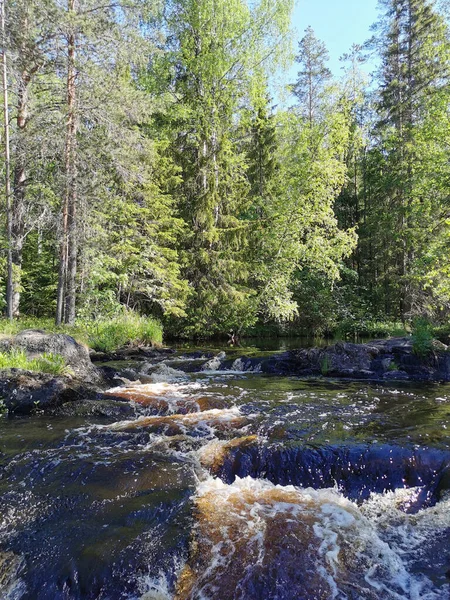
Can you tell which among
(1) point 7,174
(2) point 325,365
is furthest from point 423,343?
(1) point 7,174

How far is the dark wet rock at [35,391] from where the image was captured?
22.1ft

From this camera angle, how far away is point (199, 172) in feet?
58.6

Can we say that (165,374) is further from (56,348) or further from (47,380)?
(47,380)

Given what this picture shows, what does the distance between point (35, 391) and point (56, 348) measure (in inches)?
83.6

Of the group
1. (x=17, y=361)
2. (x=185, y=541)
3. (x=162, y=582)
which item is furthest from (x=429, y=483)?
(x=17, y=361)

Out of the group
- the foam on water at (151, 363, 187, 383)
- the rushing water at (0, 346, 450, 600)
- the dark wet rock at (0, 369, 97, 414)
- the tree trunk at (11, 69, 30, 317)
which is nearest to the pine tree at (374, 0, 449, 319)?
the foam on water at (151, 363, 187, 383)

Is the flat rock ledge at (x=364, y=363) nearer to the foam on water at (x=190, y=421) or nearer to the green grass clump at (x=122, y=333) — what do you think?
the green grass clump at (x=122, y=333)

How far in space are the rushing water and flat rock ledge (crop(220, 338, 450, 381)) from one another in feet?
9.72

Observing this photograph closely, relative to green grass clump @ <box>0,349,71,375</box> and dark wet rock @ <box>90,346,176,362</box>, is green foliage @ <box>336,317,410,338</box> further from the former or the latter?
green grass clump @ <box>0,349,71,375</box>

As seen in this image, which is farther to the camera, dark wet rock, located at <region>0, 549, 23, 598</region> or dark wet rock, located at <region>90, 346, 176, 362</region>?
dark wet rock, located at <region>90, 346, 176, 362</region>

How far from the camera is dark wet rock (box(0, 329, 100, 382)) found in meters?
8.71

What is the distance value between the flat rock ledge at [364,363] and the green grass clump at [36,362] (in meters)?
4.46

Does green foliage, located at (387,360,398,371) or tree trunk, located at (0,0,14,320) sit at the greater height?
tree trunk, located at (0,0,14,320)

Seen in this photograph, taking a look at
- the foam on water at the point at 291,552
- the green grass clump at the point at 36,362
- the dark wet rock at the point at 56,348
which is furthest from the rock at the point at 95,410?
the foam on water at the point at 291,552
